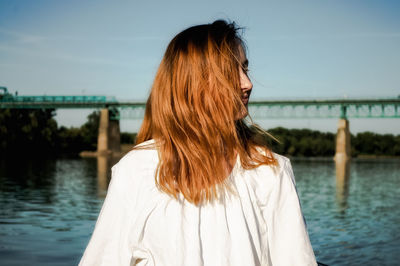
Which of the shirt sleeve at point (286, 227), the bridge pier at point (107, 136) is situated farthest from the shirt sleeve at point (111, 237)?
the bridge pier at point (107, 136)

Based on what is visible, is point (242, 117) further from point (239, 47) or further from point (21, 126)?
point (21, 126)

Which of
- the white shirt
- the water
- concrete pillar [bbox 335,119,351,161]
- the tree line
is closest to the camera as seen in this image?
the white shirt

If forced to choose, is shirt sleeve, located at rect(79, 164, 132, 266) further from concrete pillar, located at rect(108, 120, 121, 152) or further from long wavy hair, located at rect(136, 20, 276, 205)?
concrete pillar, located at rect(108, 120, 121, 152)

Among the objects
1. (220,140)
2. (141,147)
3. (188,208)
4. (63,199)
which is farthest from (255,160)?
(63,199)

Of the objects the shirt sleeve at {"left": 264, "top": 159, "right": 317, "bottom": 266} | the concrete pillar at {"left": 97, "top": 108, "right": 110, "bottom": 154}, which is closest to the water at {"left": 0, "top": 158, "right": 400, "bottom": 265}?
the shirt sleeve at {"left": 264, "top": 159, "right": 317, "bottom": 266}

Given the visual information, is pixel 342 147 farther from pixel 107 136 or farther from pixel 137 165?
A: pixel 137 165

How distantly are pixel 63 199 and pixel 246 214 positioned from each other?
647 inches

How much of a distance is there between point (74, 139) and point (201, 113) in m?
110

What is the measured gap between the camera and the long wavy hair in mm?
1865

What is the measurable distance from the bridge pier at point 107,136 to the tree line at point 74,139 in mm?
15564

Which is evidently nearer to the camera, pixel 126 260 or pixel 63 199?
pixel 126 260

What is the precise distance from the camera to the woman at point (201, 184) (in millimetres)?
1759

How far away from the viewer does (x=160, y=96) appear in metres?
1.96

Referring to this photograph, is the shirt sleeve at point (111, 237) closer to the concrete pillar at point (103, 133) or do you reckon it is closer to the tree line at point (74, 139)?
the tree line at point (74, 139)
